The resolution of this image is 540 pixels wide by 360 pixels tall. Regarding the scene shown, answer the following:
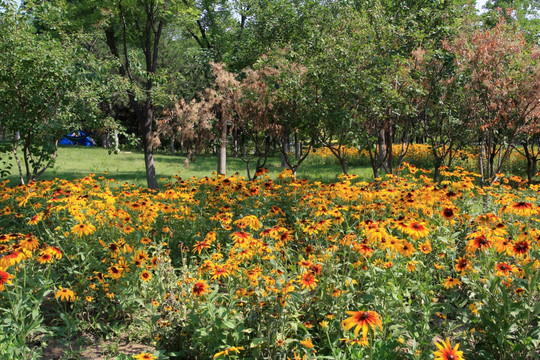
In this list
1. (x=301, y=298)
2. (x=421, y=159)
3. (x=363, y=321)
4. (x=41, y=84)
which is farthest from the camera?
(x=421, y=159)

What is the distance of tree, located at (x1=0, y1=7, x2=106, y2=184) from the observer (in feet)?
22.7

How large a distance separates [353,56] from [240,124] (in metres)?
2.94

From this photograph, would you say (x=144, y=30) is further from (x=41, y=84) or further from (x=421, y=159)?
(x=421, y=159)

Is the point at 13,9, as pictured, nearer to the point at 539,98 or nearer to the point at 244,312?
the point at 244,312

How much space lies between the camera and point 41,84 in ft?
24.0

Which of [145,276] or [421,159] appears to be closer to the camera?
[145,276]

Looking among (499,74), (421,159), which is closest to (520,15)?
(421,159)

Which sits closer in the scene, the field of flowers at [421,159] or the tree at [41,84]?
the tree at [41,84]

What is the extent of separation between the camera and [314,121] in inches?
300

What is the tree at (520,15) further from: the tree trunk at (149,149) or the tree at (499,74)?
the tree trunk at (149,149)

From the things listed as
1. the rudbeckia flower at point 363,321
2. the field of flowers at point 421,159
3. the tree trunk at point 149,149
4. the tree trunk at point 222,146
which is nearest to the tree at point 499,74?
the tree trunk at point 222,146

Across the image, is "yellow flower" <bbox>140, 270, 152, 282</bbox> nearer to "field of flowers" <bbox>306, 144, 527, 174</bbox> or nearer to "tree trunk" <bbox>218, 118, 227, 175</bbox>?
"tree trunk" <bbox>218, 118, 227, 175</bbox>

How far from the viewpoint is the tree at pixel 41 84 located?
6.92 metres

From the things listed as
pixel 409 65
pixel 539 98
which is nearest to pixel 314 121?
pixel 409 65
